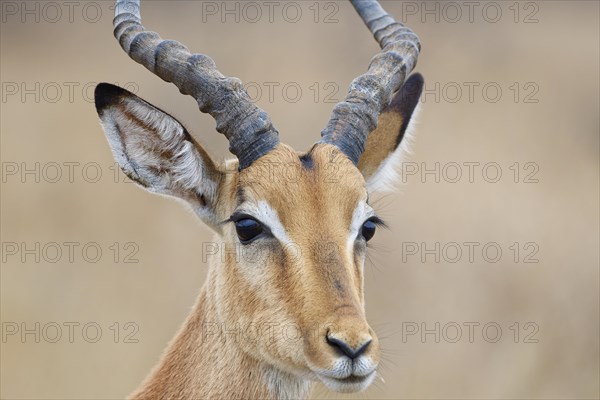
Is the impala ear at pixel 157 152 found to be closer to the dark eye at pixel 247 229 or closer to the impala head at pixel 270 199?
the impala head at pixel 270 199

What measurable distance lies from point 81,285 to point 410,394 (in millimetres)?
4544

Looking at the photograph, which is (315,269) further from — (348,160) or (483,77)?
(483,77)

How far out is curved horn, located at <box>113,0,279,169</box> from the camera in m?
6.81

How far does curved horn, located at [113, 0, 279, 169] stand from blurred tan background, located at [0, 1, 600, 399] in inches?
195

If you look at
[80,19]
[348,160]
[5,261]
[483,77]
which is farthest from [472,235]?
[80,19]

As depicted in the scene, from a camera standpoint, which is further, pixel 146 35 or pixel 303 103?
pixel 303 103

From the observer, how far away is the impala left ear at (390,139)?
7664 millimetres

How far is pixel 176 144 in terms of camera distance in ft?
22.6

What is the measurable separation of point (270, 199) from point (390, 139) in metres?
1.50

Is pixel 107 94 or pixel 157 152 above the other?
pixel 107 94

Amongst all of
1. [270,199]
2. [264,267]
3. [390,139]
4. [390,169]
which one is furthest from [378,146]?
[264,267]

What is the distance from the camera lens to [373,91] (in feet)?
24.2

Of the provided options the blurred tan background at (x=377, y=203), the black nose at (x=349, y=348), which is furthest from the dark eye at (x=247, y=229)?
the blurred tan background at (x=377, y=203)

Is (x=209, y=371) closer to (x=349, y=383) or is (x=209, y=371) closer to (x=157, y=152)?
(x=349, y=383)
